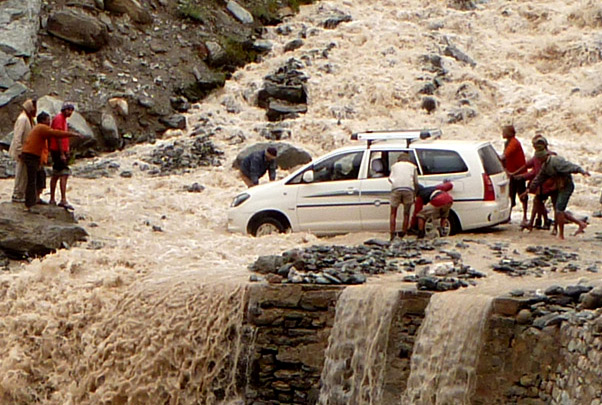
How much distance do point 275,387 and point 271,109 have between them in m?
13.0

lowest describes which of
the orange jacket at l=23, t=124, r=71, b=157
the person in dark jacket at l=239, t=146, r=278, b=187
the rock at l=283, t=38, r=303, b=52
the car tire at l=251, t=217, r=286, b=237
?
the car tire at l=251, t=217, r=286, b=237

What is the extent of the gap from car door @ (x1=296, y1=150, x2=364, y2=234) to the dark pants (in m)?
4.21

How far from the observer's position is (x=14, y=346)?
50.2ft

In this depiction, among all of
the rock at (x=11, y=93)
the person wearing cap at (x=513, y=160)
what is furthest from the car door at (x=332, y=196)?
the rock at (x=11, y=93)

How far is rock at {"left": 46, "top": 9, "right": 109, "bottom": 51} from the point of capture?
28531mm

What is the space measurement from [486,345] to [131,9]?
20.3 m

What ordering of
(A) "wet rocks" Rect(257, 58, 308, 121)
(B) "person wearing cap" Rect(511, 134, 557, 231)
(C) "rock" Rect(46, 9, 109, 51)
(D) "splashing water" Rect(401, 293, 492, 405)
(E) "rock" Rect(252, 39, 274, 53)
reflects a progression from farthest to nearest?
1. (E) "rock" Rect(252, 39, 274, 53)
2. (C) "rock" Rect(46, 9, 109, 51)
3. (A) "wet rocks" Rect(257, 58, 308, 121)
4. (B) "person wearing cap" Rect(511, 134, 557, 231)
5. (D) "splashing water" Rect(401, 293, 492, 405)

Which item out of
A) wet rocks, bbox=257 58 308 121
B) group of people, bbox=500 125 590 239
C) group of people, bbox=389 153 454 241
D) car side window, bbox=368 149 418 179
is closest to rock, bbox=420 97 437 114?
wet rocks, bbox=257 58 308 121

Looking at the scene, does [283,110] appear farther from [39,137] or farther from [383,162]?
[39,137]

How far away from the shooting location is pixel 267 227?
18.5m

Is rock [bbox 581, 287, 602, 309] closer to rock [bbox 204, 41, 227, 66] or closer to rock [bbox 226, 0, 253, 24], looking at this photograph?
rock [bbox 204, 41, 227, 66]

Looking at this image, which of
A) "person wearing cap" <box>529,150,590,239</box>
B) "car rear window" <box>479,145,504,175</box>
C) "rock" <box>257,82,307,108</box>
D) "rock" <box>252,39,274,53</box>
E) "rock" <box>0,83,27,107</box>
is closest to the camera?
"person wearing cap" <box>529,150,590,239</box>

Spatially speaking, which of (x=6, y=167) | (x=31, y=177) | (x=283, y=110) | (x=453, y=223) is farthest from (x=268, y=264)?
(x=283, y=110)

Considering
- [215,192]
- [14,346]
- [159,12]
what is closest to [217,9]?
[159,12]
